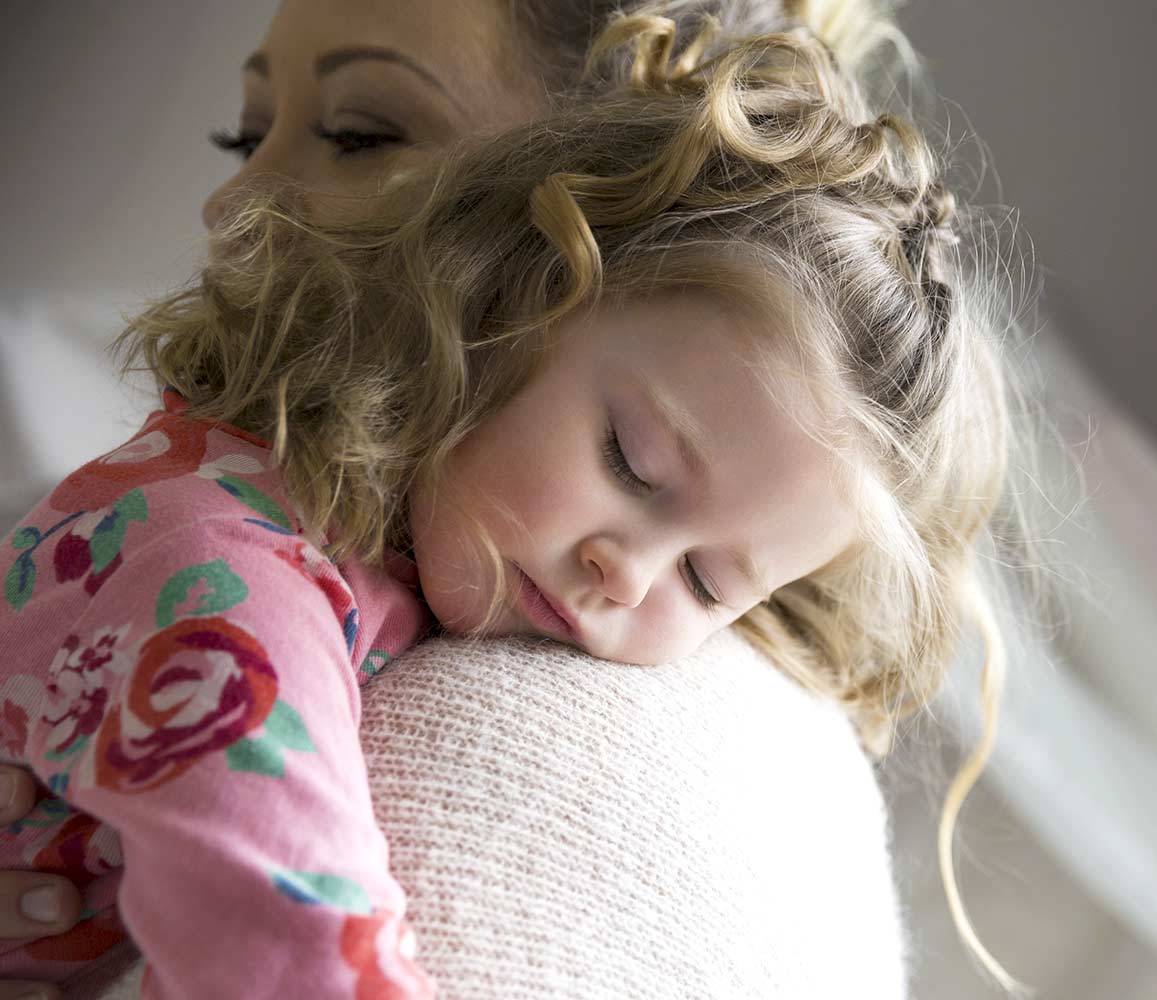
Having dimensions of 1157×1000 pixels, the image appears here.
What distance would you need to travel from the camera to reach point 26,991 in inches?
27.0

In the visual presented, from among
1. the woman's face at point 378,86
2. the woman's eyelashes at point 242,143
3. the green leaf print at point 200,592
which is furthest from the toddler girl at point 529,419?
the woman's eyelashes at point 242,143

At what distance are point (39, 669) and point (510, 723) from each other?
264 millimetres

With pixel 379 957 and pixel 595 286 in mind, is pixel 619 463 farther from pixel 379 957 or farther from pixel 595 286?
pixel 379 957

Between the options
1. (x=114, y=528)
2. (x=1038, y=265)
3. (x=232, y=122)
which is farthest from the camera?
(x=232, y=122)

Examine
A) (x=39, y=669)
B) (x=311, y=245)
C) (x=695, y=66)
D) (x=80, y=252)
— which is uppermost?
(x=695, y=66)

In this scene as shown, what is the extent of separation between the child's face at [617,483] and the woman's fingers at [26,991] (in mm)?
326

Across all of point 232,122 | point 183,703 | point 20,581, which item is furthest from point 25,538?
point 232,122

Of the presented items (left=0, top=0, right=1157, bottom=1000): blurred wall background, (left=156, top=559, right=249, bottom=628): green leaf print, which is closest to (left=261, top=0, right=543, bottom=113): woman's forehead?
(left=0, top=0, right=1157, bottom=1000): blurred wall background

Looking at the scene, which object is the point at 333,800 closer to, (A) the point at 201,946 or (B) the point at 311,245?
(A) the point at 201,946

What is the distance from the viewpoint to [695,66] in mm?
988

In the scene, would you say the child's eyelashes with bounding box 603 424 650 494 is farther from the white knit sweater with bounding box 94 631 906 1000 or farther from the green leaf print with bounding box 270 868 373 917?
the green leaf print with bounding box 270 868 373 917

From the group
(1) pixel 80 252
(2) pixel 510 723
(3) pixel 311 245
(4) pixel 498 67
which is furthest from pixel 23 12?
(2) pixel 510 723

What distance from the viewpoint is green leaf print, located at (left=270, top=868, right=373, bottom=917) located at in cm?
48

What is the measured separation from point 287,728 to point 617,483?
30 cm
